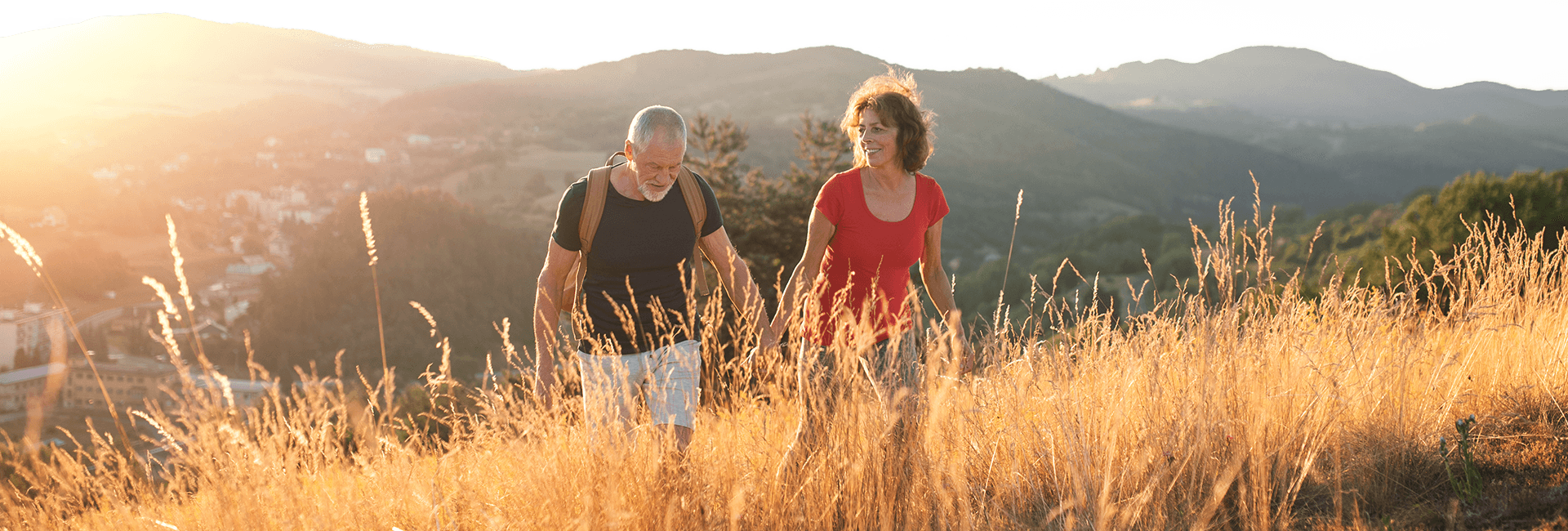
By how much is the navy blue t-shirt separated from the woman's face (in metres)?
0.60

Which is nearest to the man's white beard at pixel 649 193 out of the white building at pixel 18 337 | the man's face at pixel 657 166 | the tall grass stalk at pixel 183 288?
the man's face at pixel 657 166

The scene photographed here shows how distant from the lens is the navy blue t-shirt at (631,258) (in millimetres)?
2375

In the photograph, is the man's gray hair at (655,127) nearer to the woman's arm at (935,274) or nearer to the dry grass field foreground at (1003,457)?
the dry grass field foreground at (1003,457)

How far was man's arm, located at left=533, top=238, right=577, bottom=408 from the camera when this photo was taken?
2.40 m

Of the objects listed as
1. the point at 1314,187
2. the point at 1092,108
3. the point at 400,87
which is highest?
the point at 400,87

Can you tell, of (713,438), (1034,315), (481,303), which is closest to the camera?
(713,438)

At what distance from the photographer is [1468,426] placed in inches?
84.2

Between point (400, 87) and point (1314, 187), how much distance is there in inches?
5229

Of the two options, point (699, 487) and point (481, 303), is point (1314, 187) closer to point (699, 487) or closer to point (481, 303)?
point (481, 303)

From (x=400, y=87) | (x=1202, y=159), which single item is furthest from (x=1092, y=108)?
(x=400, y=87)

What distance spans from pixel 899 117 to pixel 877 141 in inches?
4.3

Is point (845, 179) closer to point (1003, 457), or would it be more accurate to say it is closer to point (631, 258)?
point (631, 258)

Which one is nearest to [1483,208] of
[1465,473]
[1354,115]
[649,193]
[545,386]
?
[1465,473]

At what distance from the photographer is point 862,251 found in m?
2.48
